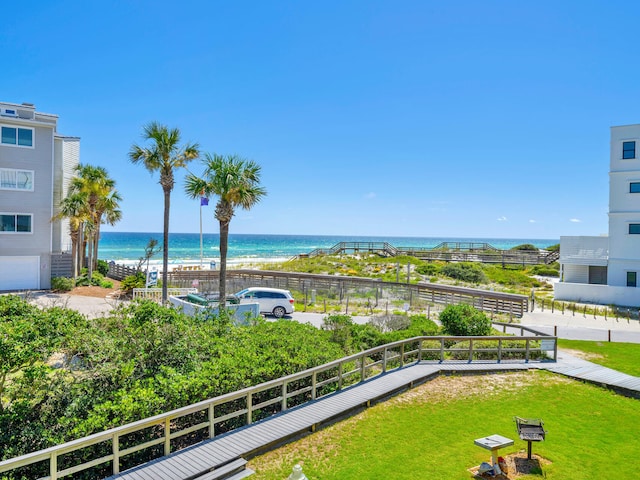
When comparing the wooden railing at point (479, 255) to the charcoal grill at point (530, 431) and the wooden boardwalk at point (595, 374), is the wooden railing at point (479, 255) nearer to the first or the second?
the wooden boardwalk at point (595, 374)

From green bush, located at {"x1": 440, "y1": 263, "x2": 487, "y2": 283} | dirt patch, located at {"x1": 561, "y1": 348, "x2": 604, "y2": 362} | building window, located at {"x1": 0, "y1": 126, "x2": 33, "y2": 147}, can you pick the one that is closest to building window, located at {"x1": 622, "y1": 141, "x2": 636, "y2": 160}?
green bush, located at {"x1": 440, "y1": 263, "x2": 487, "y2": 283}

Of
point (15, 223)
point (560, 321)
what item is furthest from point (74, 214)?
point (560, 321)

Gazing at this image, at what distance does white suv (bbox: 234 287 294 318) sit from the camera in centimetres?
2239

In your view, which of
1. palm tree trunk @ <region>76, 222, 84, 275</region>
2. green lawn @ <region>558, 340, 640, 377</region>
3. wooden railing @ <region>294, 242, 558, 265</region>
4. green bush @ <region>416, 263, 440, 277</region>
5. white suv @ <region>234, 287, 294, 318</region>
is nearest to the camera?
green lawn @ <region>558, 340, 640, 377</region>

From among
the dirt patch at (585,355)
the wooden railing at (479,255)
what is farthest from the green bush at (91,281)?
the wooden railing at (479,255)

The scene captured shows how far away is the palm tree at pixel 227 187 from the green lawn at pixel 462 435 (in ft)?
34.6

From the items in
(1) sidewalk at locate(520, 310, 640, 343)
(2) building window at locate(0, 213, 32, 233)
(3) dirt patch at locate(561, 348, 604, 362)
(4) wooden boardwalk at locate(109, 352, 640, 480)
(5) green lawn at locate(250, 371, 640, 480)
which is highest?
(2) building window at locate(0, 213, 32, 233)

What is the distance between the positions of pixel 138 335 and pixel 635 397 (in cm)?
1275

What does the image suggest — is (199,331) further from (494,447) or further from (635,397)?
(635,397)

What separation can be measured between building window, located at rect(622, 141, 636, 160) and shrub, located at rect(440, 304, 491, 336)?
2151cm

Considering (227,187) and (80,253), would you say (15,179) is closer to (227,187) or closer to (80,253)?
(80,253)

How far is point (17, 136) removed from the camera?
87.5 feet

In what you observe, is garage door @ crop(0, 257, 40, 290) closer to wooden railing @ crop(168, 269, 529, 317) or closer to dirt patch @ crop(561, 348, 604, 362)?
wooden railing @ crop(168, 269, 529, 317)

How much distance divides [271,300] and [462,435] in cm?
1478
